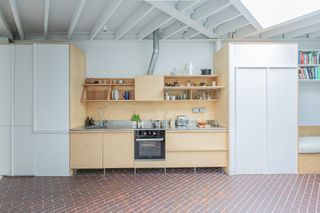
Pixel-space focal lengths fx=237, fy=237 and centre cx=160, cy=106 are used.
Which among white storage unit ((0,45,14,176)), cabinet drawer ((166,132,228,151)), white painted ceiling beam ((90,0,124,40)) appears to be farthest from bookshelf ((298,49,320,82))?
white storage unit ((0,45,14,176))

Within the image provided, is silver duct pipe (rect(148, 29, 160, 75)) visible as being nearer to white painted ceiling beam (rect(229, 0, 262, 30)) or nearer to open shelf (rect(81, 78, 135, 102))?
open shelf (rect(81, 78, 135, 102))

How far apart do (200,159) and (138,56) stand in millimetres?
2883

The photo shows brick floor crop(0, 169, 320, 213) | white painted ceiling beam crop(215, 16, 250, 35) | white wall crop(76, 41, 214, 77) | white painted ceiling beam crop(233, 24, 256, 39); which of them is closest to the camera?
brick floor crop(0, 169, 320, 213)

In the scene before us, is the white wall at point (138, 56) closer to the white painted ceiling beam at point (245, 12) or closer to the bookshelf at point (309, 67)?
the white painted ceiling beam at point (245, 12)

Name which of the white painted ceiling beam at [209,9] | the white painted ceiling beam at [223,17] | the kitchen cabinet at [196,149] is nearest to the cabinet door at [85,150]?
the kitchen cabinet at [196,149]

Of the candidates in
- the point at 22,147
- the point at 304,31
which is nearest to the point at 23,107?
the point at 22,147

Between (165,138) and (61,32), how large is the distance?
3.58 metres

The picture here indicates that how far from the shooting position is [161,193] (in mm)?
3914

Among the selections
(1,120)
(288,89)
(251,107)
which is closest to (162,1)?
(251,107)

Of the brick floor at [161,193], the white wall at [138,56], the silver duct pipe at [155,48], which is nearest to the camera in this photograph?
the brick floor at [161,193]

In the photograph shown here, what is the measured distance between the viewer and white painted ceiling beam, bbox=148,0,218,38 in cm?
382

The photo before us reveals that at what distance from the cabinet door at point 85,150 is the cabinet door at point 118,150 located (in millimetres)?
124

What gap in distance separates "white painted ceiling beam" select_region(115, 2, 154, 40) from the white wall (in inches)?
20.1

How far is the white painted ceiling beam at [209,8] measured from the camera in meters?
3.95
